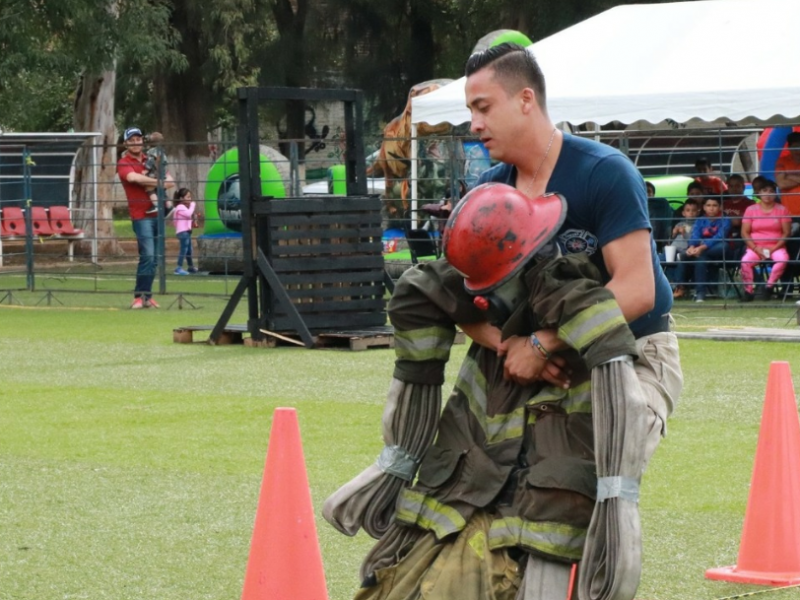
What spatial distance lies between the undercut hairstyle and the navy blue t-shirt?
0.18 meters

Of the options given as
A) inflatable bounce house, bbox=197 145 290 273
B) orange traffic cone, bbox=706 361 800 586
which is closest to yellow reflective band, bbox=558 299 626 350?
orange traffic cone, bbox=706 361 800 586

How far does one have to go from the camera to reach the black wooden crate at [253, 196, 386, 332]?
13.8 metres

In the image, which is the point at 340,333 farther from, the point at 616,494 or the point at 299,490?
the point at 616,494

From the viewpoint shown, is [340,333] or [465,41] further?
[465,41]

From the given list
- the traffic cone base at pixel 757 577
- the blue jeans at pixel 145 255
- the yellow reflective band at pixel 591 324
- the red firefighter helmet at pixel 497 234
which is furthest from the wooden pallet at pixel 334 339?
the yellow reflective band at pixel 591 324

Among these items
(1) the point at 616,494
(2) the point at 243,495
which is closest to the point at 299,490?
(1) the point at 616,494

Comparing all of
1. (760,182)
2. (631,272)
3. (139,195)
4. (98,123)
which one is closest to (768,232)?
(760,182)

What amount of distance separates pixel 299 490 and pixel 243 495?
2.50m

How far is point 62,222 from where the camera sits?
2722 cm

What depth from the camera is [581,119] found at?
57.6 feet

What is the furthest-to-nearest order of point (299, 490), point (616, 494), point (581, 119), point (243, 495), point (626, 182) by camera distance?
point (581, 119)
point (243, 495)
point (299, 490)
point (626, 182)
point (616, 494)

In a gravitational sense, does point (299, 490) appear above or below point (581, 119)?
below

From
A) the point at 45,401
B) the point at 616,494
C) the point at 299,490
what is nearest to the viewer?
the point at 616,494

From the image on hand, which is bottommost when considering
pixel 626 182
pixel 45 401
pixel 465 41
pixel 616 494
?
pixel 45 401
